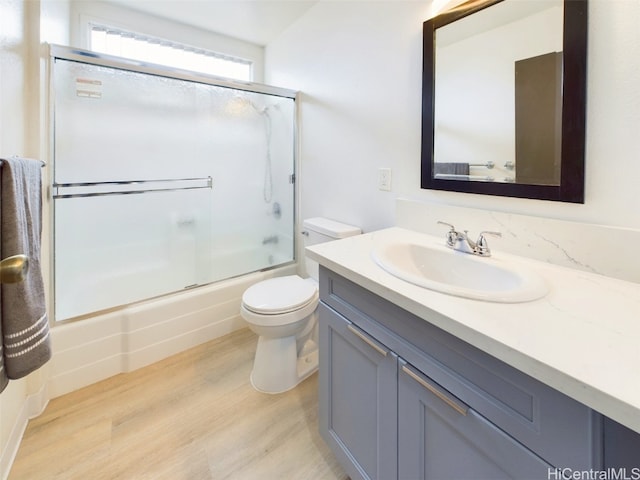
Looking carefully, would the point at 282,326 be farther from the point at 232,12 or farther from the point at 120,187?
the point at 232,12

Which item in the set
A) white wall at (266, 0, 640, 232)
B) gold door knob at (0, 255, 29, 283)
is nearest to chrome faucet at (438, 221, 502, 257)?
white wall at (266, 0, 640, 232)

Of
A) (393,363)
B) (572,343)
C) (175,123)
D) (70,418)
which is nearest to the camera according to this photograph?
(572,343)

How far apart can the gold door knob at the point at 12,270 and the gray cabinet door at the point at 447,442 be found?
89 centimetres

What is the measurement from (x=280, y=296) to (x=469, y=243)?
97cm

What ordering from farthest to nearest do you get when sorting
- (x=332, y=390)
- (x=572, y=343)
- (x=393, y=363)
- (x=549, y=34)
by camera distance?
(x=332, y=390) → (x=549, y=34) → (x=393, y=363) → (x=572, y=343)

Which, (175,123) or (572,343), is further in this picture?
(175,123)

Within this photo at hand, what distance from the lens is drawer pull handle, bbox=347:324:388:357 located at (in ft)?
3.01

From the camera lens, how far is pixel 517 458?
608 millimetres

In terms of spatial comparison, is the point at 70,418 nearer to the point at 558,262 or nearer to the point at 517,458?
the point at 517,458

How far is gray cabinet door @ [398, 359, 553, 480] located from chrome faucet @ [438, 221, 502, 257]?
21.0 inches

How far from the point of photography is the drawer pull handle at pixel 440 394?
27.8 inches

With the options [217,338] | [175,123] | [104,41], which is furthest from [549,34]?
[104,41]

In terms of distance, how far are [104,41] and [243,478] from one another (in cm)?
283

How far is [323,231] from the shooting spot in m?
1.96
